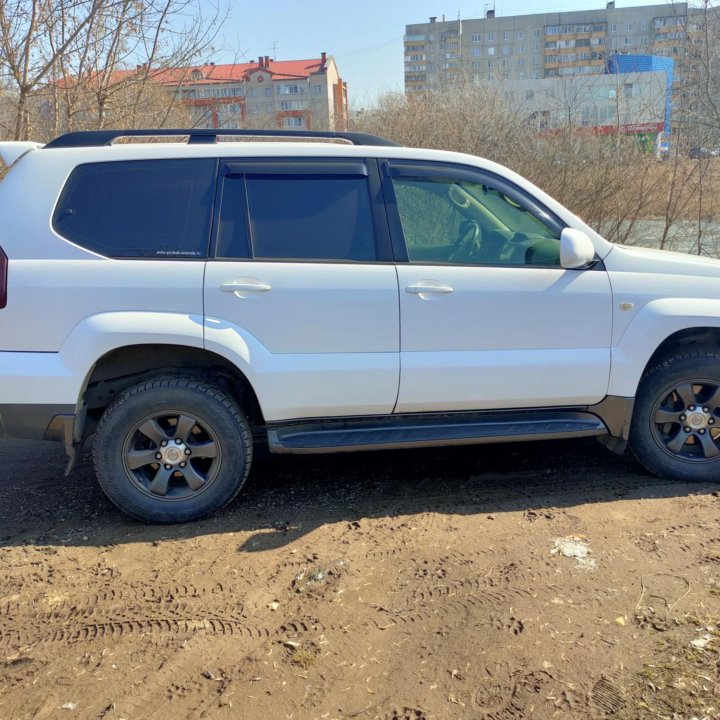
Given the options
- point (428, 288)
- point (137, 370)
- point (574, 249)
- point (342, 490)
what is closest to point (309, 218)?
point (428, 288)

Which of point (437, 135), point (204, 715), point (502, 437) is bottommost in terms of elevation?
point (204, 715)

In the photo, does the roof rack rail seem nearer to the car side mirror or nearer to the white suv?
the white suv

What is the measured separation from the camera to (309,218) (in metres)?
3.66

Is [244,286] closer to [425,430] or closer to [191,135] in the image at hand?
[191,135]

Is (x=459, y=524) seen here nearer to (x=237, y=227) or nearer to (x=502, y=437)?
(x=502, y=437)

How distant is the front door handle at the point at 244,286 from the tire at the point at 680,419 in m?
2.43

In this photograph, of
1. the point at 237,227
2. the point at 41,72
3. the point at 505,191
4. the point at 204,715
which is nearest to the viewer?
the point at 204,715

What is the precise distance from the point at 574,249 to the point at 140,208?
247cm

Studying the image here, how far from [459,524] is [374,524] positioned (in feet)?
1.59

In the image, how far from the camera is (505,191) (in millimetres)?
3875

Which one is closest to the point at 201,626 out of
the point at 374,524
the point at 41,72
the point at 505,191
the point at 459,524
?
the point at 374,524

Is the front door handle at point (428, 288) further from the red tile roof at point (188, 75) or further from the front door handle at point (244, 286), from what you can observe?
the red tile roof at point (188, 75)

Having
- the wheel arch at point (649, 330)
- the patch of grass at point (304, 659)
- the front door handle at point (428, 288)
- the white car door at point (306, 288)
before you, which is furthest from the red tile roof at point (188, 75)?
the patch of grass at point (304, 659)

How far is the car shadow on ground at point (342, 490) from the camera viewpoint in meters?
3.65
